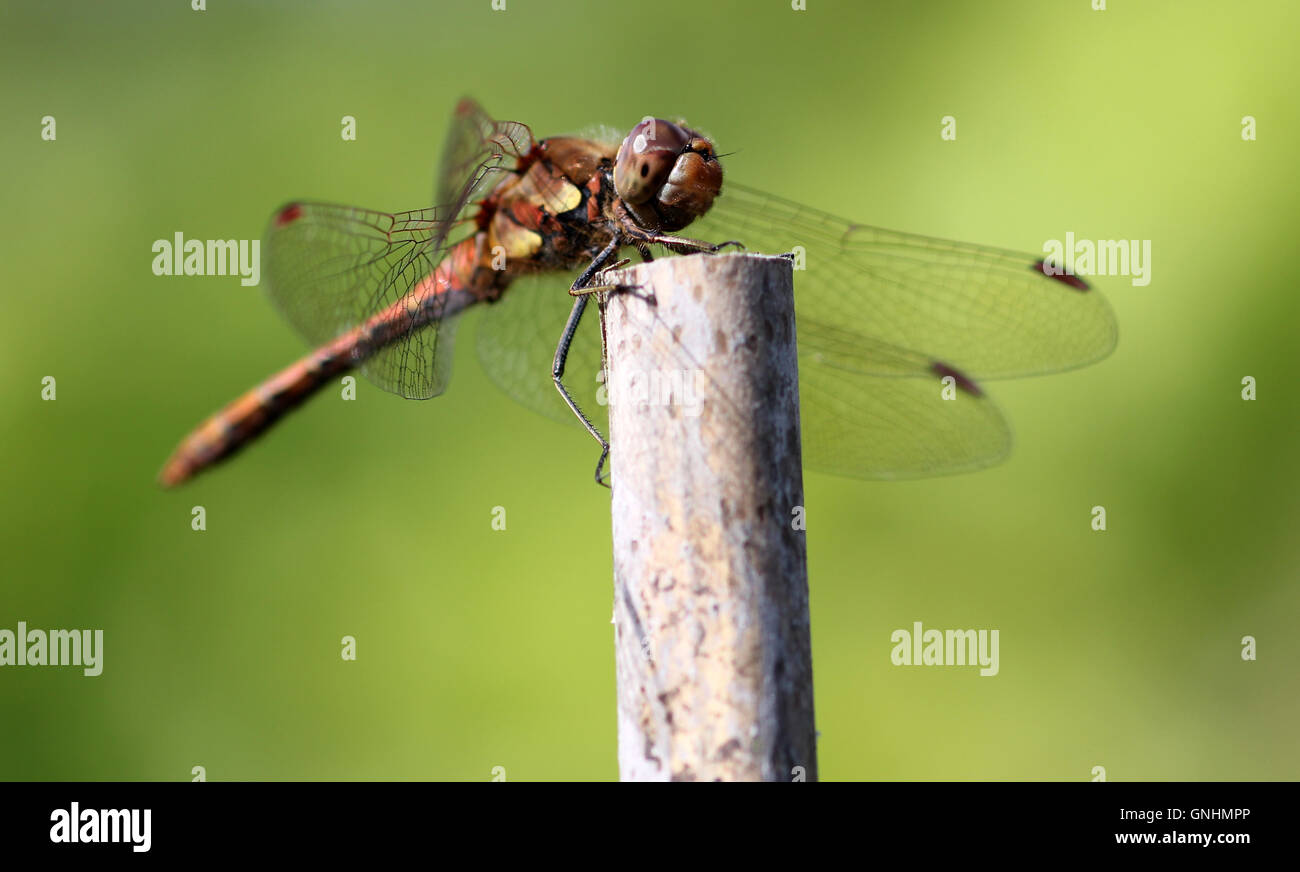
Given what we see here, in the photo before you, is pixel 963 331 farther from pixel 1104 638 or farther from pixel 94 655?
pixel 94 655

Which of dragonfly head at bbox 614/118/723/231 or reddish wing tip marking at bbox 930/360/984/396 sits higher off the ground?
dragonfly head at bbox 614/118/723/231

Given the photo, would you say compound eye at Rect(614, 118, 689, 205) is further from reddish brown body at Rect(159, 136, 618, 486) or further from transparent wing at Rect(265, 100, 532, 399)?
transparent wing at Rect(265, 100, 532, 399)

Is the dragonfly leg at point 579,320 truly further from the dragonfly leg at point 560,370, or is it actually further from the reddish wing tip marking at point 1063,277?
the reddish wing tip marking at point 1063,277

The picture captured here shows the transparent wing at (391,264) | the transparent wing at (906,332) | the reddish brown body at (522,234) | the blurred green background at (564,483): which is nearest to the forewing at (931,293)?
the transparent wing at (906,332)

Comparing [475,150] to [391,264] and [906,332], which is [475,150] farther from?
[906,332]

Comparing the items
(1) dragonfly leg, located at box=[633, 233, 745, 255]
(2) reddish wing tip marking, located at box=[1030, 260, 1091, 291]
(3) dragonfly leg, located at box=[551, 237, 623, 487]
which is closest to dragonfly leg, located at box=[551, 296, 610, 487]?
(3) dragonfly leg, located at box=[551, 237, 623, 487]

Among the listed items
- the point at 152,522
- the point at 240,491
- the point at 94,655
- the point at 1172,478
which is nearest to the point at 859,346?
the point at 1172,478
